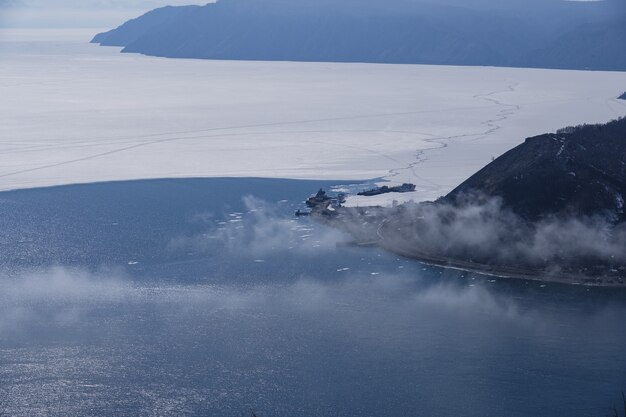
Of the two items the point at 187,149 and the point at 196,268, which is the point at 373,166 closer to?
the point at 187,149

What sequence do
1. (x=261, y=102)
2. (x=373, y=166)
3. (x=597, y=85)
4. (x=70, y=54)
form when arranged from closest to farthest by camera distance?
(x=373, y=166), (x=261, y=102), (x=597, y=85), (x=70, y=54)

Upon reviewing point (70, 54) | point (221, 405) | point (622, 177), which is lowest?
point (221, 405)

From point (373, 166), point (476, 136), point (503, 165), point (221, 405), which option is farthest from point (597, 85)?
point (221, 405)

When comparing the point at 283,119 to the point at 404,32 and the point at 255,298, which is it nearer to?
the point at 255,298

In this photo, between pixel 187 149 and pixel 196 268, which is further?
pixel 187 149

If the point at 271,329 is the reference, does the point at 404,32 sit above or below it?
above

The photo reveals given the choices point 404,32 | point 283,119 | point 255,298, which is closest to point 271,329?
point 255,298

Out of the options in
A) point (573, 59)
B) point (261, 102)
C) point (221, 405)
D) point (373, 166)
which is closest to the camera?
point (221, 405)
